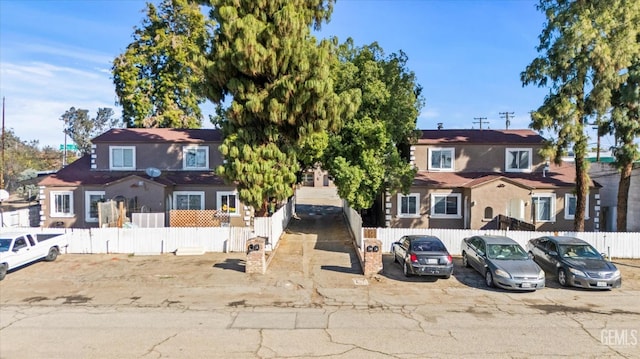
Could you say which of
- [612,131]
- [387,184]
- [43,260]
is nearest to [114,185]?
[43,260]

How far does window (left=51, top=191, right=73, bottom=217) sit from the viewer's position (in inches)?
1025

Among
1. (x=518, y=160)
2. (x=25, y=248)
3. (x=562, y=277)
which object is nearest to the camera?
(x=562, y=277)

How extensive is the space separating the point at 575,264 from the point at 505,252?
2.44 metres

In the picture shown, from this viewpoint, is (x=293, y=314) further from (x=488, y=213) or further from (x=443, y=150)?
(x=443, y=150)

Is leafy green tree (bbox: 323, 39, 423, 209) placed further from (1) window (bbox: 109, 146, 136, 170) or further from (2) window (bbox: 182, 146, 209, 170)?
(1) window (bbox: 109, 146, 136, 170)

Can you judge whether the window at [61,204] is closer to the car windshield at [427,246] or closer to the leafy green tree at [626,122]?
the car windshield at [427,246]

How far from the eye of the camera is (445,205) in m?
25.9

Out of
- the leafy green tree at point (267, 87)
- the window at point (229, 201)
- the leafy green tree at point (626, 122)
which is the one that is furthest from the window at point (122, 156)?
the leafy green tree at point (626, 122)

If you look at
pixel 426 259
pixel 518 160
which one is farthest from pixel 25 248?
pixel 518 160

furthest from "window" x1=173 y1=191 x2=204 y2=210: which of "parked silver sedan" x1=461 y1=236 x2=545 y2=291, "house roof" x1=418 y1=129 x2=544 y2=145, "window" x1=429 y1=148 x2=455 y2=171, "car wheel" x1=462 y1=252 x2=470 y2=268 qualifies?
"parked silver sedan" x1=461 y1=236 x2=545 y2=291

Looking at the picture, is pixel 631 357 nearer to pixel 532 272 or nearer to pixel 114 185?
pixel 532 272

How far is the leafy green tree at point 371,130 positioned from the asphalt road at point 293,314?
602cm

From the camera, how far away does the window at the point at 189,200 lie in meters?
26.3

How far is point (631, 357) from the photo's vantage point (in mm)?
8859
